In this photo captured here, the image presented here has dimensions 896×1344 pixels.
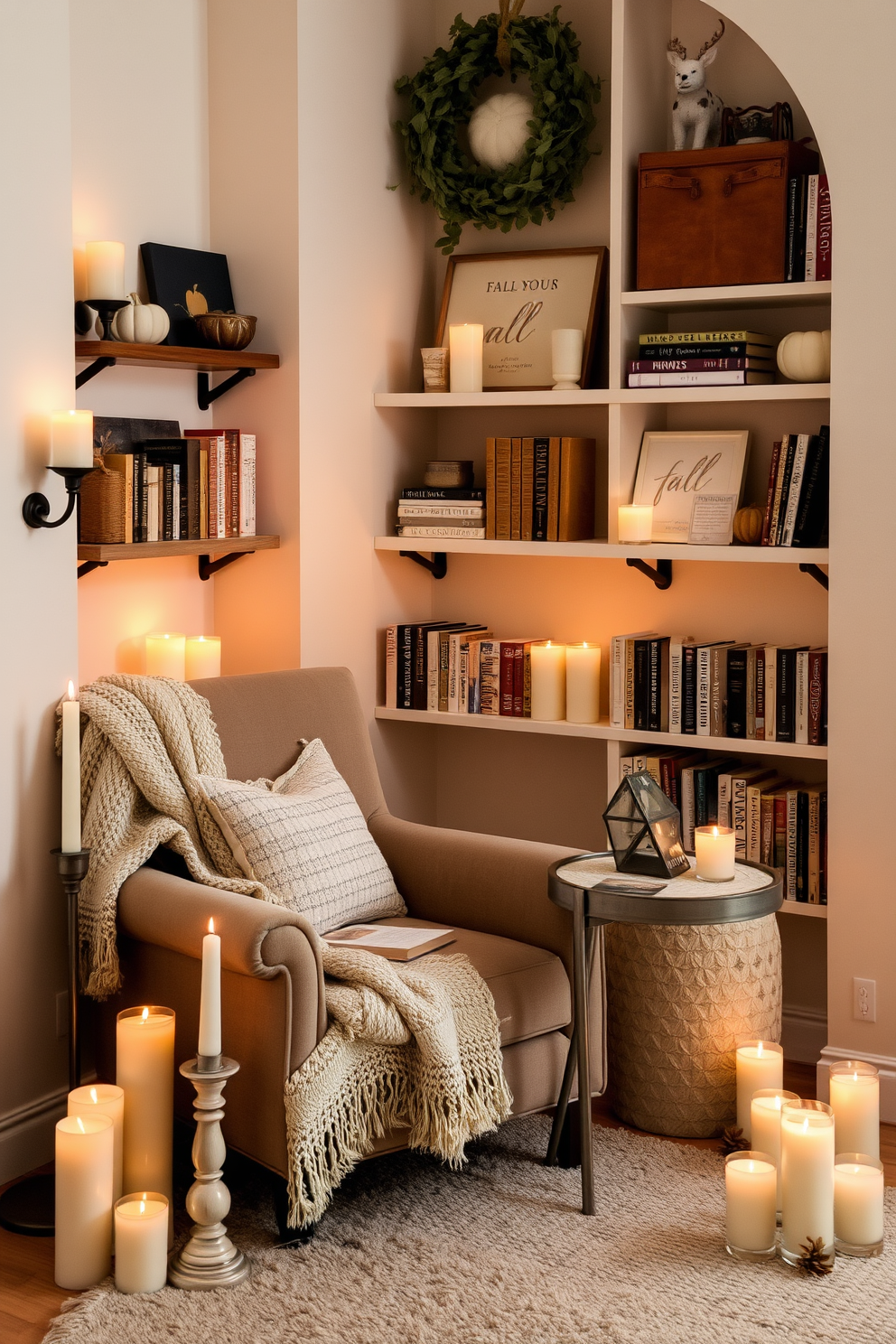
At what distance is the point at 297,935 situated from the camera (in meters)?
2.24

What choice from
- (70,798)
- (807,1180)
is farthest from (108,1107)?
(807,1180)

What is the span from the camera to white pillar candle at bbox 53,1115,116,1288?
221cm

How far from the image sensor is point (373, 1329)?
82.7 inches

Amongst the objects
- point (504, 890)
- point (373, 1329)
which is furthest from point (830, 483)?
point (373, 1329)

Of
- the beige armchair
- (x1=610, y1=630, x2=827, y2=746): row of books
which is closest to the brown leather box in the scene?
(x1=610, y1=630, x2=827, y2=746): row of books

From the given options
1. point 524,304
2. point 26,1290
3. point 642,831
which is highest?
point 524,304

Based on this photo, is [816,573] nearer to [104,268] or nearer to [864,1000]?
[864,1000]

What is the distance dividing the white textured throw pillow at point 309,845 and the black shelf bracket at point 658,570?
0.95 m

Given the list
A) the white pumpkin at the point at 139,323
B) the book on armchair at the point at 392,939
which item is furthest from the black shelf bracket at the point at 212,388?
the book on armchair at the point at 392,939

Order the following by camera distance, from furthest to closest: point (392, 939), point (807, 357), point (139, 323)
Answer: point (807, 357), point (139, 323), point (392, 939)

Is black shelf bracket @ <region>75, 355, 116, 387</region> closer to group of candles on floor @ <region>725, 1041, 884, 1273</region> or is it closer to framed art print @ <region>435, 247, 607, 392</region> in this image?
framed art print @ <region>435, 247, 607, 392</region>

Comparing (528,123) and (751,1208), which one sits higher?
(528,123)

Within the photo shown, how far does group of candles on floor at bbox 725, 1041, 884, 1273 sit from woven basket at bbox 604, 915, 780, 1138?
0.31 m

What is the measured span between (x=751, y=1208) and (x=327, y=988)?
0.78 metres
